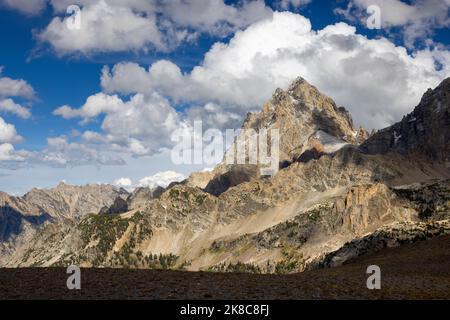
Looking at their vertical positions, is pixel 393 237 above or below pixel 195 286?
above

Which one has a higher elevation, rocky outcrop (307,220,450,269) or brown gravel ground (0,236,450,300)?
rocky outcrop (307,220,450,269)

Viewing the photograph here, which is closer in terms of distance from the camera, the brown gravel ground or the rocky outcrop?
the brown gravel ground

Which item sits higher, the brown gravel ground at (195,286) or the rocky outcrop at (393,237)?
the rocky outcrop at (393,237)

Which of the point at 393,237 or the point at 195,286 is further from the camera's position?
the point at 393,237

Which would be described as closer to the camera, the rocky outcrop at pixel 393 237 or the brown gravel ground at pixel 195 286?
the brown gravel ground at pixel 195 286

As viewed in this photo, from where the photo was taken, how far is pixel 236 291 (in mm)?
26375
